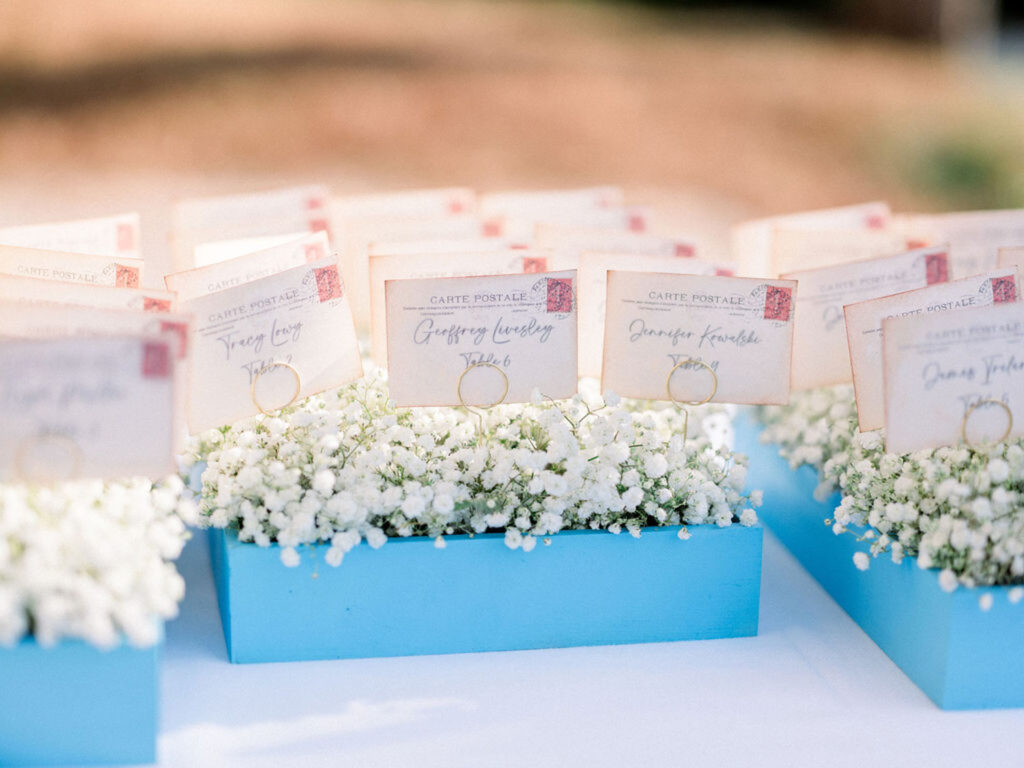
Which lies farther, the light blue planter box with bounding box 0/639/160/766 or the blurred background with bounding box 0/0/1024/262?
the blurred background with bounding box 0/0/1024/262

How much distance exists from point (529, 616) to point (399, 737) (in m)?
0.32

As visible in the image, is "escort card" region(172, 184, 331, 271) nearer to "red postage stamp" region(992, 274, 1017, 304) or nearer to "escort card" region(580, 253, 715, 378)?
"escort card" region(580, 253, 715, 378)

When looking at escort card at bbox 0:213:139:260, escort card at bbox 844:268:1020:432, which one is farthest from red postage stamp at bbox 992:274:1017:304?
escort card at bbox 0:213:139:260

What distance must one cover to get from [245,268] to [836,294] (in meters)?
1.17

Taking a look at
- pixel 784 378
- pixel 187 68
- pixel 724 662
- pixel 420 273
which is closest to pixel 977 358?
pixel 784 378

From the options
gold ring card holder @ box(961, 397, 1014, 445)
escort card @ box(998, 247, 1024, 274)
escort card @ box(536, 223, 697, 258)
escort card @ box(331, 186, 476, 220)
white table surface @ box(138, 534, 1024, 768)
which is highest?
escort card @ box(331, 186, 476, 220)

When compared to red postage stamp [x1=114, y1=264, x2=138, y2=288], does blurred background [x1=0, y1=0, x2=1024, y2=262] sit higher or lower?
higher

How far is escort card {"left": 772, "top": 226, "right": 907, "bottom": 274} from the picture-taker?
2.33m

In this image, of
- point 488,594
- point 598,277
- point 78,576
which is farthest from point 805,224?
point 78,576

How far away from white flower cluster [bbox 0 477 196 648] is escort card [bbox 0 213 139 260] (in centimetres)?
86

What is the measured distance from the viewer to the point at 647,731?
4.53 ft

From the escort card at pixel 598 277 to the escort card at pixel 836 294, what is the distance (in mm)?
→ 217

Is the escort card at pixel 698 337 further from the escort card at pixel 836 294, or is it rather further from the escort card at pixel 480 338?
the escort card at pixel 836 294

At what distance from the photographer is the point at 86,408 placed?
136cm
